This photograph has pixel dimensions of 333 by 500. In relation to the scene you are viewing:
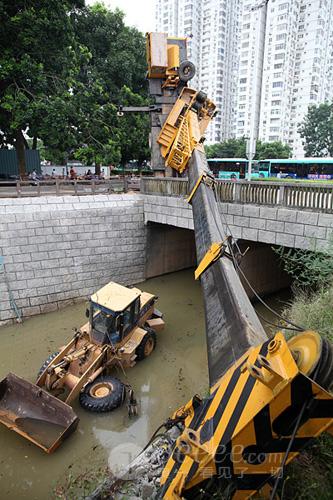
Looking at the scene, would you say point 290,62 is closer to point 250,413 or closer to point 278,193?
point 278,193

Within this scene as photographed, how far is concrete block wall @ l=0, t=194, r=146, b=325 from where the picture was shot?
10.7 meters

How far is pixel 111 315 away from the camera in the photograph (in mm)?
7164

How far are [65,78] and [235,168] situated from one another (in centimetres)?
1884

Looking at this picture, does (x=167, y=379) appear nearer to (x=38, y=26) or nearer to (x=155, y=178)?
(x=155, y=178)

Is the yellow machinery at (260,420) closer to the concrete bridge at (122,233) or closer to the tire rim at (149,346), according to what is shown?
the tire rim at (149,346)

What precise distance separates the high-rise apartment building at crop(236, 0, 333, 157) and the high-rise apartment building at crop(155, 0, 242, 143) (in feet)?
25.2

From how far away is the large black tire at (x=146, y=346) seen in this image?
27.2ft

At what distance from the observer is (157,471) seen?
4.04 m

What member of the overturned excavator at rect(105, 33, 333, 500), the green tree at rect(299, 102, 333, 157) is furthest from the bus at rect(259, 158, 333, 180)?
the overturned excavator at rect(105, 33, 333, 500)

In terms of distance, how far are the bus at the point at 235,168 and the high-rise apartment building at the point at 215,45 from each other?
42216mm

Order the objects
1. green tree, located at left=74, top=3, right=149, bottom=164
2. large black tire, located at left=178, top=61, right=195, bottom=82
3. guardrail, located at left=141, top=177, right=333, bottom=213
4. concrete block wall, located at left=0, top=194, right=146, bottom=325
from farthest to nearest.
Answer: green tree, located at left=74, top=3, right=149, bottom=164 < concrete block wall, located at left=0, top=194, right=146, bottom=325 < large black tire, located at left=178, top=61, right=195, bottom=82 < guardrail, located at left=141, top=177, right=333, bottom=213

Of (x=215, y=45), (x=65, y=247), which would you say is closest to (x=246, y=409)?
(x=65, y=247)

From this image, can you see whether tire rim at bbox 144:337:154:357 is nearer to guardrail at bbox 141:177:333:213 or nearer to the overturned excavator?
guardrail at bbox 141:177:333:213

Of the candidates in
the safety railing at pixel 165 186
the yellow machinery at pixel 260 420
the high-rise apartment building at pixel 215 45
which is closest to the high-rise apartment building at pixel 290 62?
the high-rise apartment building at pixel 215 45
